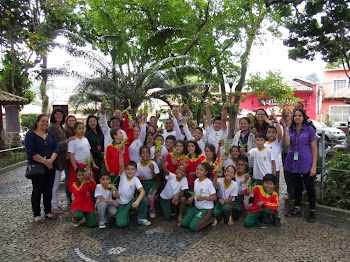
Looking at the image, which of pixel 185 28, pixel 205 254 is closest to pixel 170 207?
pixel 205 254

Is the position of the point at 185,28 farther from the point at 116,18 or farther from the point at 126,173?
the point at 126,173

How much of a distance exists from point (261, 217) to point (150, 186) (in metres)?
1.84

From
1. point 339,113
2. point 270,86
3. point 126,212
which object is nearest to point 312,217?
point 126,212

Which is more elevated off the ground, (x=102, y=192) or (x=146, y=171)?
(x=146, y=171)

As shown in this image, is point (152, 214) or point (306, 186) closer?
point (306, 186)

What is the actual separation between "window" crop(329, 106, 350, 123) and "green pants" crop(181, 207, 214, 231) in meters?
27.5

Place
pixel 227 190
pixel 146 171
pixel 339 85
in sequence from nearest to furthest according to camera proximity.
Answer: pixel 227 190 → pixel 146 171 → pixel 339 85

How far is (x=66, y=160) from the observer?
5.08 metres

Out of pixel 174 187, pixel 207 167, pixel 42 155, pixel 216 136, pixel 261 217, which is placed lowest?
pixel 261 217

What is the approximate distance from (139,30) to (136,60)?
3.29m

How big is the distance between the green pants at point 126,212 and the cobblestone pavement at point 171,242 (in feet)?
0.43

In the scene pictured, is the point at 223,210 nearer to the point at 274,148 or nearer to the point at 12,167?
the point at 274,148

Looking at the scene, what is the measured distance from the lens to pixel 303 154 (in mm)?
4562

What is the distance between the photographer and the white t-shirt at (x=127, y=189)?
176 inches
